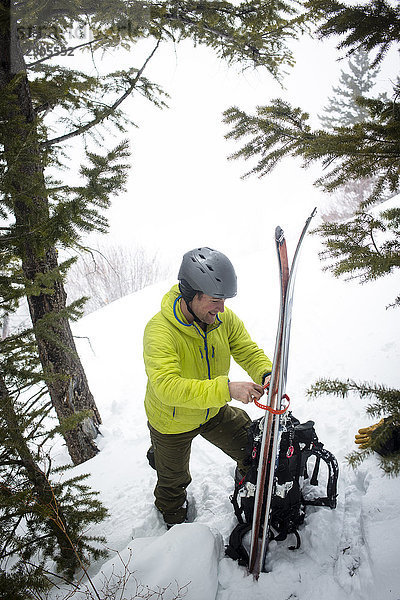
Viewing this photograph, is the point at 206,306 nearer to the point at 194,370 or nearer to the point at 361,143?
the point at 194,370

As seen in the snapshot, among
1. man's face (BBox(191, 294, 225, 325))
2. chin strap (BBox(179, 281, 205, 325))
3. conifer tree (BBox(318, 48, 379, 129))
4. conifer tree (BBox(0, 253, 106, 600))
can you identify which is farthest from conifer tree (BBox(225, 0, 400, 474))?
conifer tree (BBox(318, 48, 379, 129))

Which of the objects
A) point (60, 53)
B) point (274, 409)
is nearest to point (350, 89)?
point (60, 53)

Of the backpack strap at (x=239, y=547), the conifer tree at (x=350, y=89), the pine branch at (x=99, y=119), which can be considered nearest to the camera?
the backpack strap at (x=239, y=547)

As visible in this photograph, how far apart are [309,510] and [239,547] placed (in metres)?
0.63

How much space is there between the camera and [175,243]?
43594 millimetres

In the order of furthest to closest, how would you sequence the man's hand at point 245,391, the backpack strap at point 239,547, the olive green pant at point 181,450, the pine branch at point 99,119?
the pine branch at point 99,119
the olive green pant at point 181,450
the backpack strap at point 239,547
the man's hand at point 245,391

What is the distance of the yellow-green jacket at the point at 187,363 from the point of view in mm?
1991

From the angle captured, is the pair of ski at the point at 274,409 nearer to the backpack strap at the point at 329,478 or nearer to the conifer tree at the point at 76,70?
the backpack strap at the point at 329,478

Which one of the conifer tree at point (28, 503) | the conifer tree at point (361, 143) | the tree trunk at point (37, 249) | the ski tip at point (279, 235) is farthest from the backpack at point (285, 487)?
the tree trunk at point (37, 249)

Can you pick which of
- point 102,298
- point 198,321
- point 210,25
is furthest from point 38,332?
point 102,298

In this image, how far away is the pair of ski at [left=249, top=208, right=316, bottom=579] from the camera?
1.77 metres

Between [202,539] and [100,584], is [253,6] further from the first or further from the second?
[100,584]

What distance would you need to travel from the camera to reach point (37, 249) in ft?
7.66

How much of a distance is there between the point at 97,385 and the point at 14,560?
5026 mm
